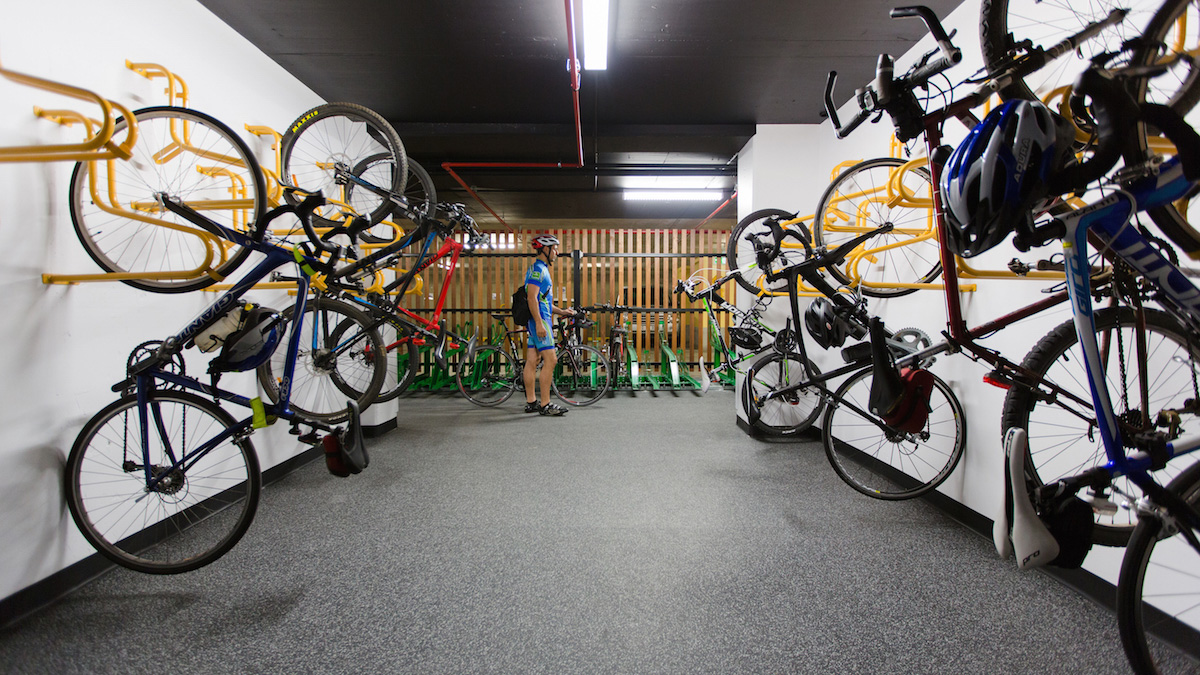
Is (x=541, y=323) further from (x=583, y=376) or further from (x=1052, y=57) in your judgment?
(x=1052, y=57)

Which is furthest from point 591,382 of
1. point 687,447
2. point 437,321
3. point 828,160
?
point 828,160

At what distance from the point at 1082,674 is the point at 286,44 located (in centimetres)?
408

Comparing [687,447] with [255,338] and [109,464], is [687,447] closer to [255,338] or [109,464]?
[255,338]

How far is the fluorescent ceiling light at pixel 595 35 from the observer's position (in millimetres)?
2160

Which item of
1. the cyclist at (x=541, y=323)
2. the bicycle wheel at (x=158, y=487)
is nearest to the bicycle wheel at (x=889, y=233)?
the cyclist at (x=541, y=323)

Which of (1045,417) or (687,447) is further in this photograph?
(687,447)

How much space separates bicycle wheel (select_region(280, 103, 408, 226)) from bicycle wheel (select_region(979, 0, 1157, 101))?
2.03 metres

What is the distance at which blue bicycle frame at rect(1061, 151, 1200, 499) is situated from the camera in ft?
2.78

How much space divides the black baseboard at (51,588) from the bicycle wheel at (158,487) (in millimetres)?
80

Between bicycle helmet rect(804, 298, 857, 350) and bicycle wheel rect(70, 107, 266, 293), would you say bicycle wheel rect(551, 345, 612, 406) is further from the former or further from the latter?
bicycle wheel rect(70, 107, 266, 293)

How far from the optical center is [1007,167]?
0.86 metres

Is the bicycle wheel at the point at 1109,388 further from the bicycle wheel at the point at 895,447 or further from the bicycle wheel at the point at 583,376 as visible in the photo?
the bicycle wheel at the point at 583,376

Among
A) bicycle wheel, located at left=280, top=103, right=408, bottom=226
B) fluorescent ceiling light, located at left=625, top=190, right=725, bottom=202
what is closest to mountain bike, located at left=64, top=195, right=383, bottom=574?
bicycle wheel, located at left=280, top=103, right=408, bottom=226

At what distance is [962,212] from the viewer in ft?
3.08
